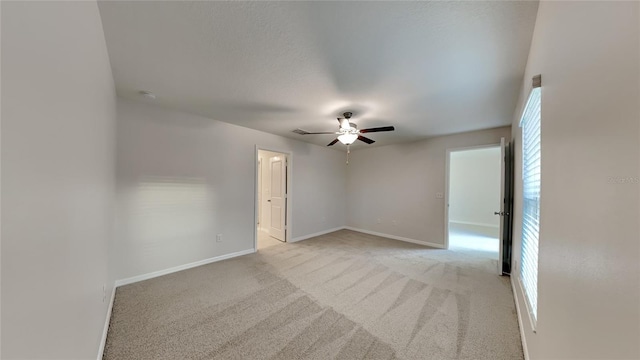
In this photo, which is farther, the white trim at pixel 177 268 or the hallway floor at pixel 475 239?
→ the hallway floor at pixel 475 239

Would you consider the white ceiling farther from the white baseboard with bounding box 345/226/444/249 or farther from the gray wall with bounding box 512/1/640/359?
the white baseboard with bounding box 345/226/444/249

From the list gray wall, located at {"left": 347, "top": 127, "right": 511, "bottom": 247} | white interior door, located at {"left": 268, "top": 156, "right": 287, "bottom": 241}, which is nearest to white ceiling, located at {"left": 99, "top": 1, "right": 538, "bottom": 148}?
gray wall, located at {"left": 347, "top": 127, "right": 511, "bottom": 247}

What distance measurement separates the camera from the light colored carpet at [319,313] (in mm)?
1692

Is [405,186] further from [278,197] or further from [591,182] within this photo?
[591,182]

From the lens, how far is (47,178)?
79 centimetres

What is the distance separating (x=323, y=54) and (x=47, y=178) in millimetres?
1738

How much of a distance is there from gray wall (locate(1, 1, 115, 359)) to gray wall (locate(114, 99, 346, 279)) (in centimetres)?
170

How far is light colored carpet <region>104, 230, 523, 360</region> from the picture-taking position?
5.55 feet

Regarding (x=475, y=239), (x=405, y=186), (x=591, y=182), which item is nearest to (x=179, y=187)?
(x=591, y=182)

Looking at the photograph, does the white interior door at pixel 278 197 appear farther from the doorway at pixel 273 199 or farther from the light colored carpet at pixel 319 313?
the light colored carpet at pixel 319 313

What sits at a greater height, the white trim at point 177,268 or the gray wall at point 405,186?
the gray wall at point 405,186

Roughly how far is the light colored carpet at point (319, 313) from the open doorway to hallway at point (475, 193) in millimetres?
3594

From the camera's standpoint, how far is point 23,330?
61 centimetres

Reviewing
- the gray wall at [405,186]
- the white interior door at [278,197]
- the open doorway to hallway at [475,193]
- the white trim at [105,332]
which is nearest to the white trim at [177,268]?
the white trim at [105,332]
